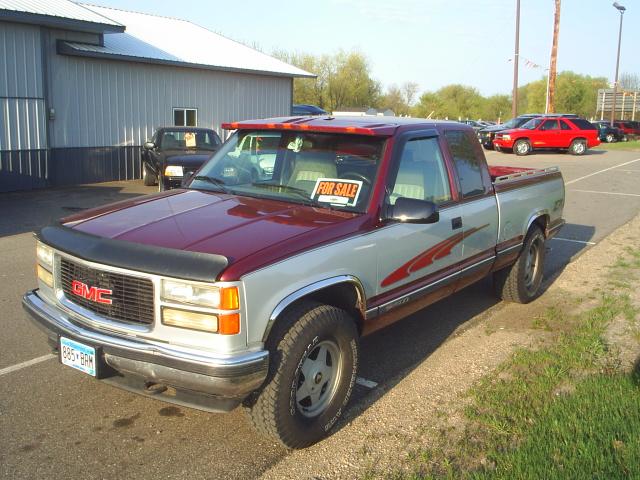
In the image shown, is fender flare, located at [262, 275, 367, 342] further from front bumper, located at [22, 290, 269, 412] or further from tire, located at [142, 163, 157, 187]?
tire, located at [142, 163, 157, 187]

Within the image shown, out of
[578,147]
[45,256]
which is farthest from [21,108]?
[578,147]

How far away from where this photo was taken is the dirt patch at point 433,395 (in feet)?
11.5

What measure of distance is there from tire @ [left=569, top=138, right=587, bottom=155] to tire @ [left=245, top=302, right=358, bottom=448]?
30.2 meters

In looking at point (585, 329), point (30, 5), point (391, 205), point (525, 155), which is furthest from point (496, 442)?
point (525, 155)

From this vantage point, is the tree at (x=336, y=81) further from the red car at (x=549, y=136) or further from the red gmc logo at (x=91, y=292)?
the red gmc logo at (x=91, y=292)

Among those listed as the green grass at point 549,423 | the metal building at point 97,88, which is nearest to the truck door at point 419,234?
the green grass at point 549,423

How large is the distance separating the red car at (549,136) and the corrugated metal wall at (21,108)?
21.9m

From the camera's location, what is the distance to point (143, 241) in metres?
3.46

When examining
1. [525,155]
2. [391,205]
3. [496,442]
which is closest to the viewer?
[496,442]

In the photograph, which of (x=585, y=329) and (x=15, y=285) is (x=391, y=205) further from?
(x=15, y=285)

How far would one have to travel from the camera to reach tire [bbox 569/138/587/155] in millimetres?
31016

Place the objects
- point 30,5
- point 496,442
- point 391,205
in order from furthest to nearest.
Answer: point 30,5
point 391,205
point 496,442

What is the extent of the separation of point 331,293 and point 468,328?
7.94 feet

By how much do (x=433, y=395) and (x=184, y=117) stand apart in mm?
16653
